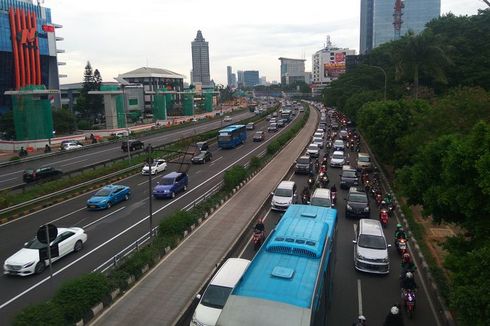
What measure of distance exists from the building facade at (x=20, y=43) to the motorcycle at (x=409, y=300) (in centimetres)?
6968

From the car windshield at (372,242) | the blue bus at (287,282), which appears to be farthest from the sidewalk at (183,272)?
the car windshield at (372,242)

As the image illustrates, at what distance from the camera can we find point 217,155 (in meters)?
47.9

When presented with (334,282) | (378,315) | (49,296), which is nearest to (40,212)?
(49,296)

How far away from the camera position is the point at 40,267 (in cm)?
1597

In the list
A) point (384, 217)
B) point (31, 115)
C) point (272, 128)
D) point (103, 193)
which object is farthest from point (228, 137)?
point (384, 217)

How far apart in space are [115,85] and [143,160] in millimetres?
38843

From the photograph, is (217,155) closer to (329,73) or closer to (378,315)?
(378,315)

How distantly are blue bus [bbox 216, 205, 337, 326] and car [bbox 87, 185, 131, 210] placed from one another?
15302 millimetres

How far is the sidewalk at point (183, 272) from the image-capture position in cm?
1226

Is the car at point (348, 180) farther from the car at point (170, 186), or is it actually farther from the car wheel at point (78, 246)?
the car wheel at point (78, 246)

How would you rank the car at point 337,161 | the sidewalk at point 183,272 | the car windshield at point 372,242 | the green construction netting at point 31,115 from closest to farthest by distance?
the sidewalk at point 183,272
the car windshield at point 372,242
the car at point 337,161
the green construction netting at point 31,115

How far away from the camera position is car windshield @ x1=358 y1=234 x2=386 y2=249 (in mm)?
15703

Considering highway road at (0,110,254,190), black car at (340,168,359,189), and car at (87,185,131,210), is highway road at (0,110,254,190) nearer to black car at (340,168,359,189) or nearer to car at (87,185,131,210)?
car at (87,185,131,210)

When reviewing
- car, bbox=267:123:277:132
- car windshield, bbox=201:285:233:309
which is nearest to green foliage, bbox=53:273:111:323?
car windshield, bbox=201:285:233:309
